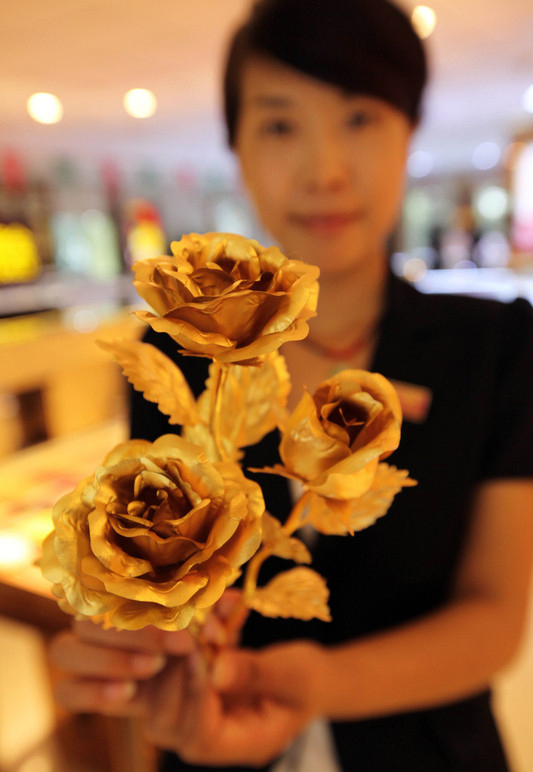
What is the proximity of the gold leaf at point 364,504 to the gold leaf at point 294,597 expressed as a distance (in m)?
0.04

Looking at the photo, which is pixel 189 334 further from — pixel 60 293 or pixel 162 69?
pixel 60 293

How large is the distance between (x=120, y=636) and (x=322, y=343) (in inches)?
9.6

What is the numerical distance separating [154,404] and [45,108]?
3825 millimetres

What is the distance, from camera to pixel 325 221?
1.34 feet

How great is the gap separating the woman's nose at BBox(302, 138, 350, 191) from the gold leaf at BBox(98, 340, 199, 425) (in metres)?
0.23

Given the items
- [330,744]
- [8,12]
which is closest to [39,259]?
[8,12]

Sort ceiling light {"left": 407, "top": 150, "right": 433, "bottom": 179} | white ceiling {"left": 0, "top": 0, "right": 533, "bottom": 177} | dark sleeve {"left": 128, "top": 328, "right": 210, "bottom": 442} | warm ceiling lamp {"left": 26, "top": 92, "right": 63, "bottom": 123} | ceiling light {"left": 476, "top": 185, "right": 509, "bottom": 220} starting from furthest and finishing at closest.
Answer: ceiling light {"left": 476, "top": 185, "right": 509, "bottom": 220} < ceiling light {"left": 407, "top": 150, "right": 433, "bottom": 179} < warm ceiling lamp {"left": 26, "top": 92, "right": 63, "bottom": 123} < white ceiling {"left": 0, "top": 0, "right": 533, "bottom": 177} < dark sleeve {"left": 128, "top": 328, "right": 210, "bottom": 442}

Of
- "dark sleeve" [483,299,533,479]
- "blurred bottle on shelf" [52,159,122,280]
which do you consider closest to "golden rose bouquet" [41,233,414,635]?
"dark sleeve" [483,299,533,479]

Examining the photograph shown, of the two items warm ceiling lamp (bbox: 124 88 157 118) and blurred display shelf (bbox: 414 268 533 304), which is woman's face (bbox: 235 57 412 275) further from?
blurred display shelf (bbox: 414 268 533 304)

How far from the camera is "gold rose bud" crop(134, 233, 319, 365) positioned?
0.49 ft

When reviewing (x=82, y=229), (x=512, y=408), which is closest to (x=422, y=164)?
(x=82, y=229)

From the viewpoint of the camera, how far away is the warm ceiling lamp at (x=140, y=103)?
3104 millimetres

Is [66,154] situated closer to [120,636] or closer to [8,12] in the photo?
[8,12]

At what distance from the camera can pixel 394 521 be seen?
477mm
